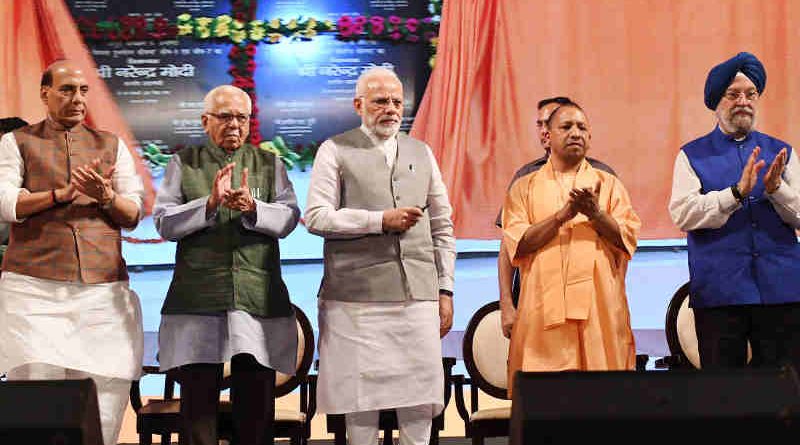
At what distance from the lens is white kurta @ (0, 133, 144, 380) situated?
3379 millimetres

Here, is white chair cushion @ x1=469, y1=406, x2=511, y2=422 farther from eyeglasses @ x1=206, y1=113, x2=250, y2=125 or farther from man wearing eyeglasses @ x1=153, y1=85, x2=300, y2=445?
eyeglasses @ x1=206, y1=113, x2=250, y2=125

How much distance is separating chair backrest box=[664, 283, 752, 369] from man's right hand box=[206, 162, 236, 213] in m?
2.31

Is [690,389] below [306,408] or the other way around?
the other way around

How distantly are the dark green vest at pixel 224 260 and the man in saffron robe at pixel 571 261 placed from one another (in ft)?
3.08

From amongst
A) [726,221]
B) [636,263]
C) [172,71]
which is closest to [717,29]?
[636,263]

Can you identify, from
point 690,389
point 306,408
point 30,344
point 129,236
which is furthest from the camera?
point 129,236

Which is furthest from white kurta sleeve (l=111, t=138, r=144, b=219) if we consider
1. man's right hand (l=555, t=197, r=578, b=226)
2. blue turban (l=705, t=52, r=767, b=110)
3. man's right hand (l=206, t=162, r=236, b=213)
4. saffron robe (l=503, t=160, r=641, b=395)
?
blue turban (l=705, t=52, r=767, b=110)

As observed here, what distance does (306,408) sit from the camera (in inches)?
167

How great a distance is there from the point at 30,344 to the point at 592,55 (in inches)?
143

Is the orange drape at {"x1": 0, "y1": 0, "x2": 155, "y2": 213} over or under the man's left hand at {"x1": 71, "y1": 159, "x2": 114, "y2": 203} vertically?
over

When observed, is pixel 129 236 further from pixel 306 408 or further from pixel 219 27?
pixel 306 408

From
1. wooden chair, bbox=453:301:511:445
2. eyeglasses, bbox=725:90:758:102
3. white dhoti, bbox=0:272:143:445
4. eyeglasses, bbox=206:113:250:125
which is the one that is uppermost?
eyeglasses, bbox=725:90:758:102

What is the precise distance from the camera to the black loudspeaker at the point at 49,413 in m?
2.11

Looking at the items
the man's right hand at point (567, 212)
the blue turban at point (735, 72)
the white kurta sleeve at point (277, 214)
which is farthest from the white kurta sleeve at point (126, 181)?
the blue turban at point (735, 72)
